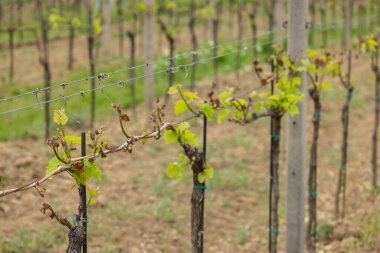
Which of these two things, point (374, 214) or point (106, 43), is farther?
point (106, 43)

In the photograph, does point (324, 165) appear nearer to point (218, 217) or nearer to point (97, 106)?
point (218, 217)

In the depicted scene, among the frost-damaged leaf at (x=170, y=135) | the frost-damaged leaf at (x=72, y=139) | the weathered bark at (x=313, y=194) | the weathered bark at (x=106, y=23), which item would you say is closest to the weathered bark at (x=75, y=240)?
the frost-damaged leaf at (x=72, y=139)

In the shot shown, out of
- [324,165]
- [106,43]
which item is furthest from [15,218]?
[106,43]

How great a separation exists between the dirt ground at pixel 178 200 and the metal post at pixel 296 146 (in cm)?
80

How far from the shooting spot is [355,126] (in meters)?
10.2

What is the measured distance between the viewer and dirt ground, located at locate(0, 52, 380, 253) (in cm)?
616

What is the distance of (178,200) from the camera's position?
286 inches

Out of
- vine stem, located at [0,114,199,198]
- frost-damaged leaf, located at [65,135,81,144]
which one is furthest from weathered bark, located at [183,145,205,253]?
frost-damaged leaf, located at [65,135,81,144]

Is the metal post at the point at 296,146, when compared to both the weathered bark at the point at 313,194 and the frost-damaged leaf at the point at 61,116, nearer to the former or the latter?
the weathered bark at the point at 313,194

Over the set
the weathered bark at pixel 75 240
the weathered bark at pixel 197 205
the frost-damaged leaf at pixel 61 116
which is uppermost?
the frost-damaged leaf at pixel 61 116

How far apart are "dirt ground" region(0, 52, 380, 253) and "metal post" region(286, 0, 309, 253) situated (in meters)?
0.80

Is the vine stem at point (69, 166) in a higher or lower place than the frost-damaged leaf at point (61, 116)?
lower

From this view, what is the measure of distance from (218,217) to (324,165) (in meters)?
2.26

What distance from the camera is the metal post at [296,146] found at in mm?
5039
